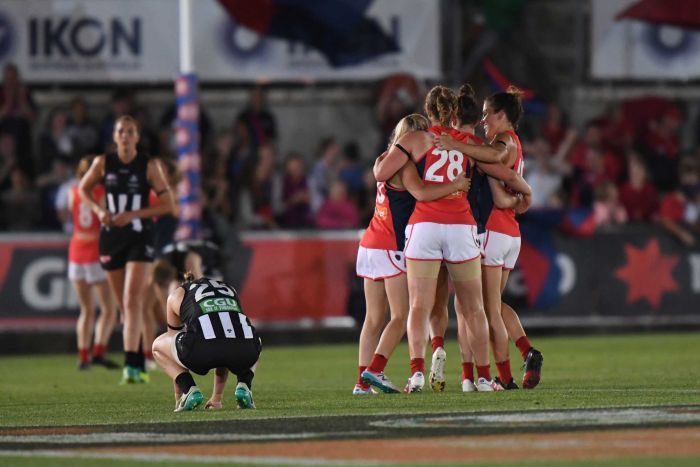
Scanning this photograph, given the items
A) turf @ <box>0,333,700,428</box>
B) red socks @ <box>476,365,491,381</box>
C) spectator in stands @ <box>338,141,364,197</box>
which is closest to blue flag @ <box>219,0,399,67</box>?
spectator in stands @ <box>338,141,364,197</box>

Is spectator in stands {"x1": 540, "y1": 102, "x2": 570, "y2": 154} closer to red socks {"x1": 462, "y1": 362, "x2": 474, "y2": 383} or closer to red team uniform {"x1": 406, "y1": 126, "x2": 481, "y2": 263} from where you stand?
red socks {"x1": 462, "y1": 362, "x2": 474, "y2": 383}

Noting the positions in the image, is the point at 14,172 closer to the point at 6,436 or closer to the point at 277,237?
the point at 277,237

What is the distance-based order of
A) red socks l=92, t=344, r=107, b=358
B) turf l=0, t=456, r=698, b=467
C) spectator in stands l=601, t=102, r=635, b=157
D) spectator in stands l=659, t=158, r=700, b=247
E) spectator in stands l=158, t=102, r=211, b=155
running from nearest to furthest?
1. turf l=0, t=456, r=698, b=467
2. red socks l=92, t=344, r=107, b=358
3. spectator in stands l=659, t=158, r=700, b=247
4. spectator in stands l=158, t=102, r=211, b=155
5. spectator in stands l=601, t=102, r=635, b=157

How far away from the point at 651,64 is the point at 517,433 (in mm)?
17797

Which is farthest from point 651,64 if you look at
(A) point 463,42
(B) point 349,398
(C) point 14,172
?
(B) point 349,398

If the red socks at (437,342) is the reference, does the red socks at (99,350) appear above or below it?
below

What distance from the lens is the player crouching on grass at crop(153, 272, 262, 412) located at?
1080cm

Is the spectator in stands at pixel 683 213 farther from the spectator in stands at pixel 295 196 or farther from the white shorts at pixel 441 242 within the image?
the white shorts at pixel 441 242

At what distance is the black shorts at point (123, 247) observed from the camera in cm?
1556

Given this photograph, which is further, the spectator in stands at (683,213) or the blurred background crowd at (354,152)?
the spectator in stands at (683,213)

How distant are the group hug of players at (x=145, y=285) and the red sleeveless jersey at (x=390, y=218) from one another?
4.56 ft

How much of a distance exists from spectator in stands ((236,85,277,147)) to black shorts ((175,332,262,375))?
44.2 feet

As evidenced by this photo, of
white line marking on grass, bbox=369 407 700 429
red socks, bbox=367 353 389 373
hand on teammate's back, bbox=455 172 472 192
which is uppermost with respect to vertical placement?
hand on teammate's back, bbox=455 172 472 192

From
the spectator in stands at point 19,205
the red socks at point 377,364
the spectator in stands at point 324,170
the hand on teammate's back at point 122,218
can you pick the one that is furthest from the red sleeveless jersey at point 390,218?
the spectator in stands at point 324,170
